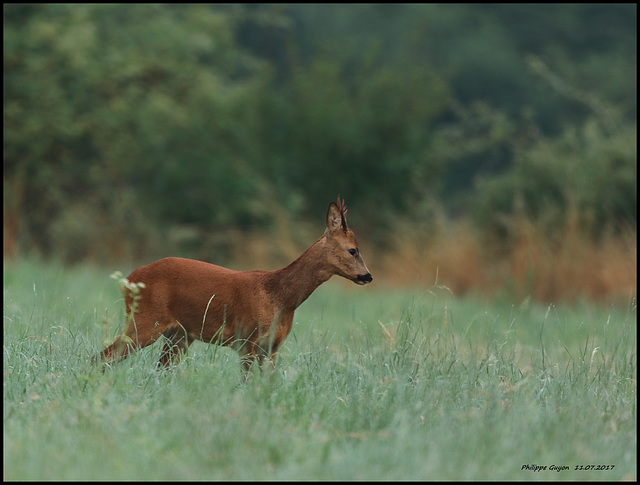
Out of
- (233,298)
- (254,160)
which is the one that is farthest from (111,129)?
(233,298)

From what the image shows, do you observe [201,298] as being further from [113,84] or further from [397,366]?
[113,84]

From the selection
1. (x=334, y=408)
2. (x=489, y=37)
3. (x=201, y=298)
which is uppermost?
(x=489, y=37)

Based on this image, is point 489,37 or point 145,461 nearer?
point 145,461

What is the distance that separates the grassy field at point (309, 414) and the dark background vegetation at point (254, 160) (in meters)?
7.86

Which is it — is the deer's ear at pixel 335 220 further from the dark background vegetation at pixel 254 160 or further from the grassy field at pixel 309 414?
the dark background vegetation at pixel 254 160

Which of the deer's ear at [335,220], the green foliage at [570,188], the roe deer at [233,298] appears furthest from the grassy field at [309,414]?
the green foliage at [570,188]

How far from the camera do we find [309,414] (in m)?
4.64

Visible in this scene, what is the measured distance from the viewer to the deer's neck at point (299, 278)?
17.7 feet

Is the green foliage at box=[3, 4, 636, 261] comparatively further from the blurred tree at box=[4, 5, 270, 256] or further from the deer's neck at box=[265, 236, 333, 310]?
the deer's neck at box=[265, 236, 333, 310]

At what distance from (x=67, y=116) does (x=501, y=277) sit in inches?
397

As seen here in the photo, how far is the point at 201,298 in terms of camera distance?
17.6ft

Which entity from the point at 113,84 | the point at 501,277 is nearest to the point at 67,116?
the point at 113,84

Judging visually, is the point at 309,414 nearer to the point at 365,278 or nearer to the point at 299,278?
the point at 299,278

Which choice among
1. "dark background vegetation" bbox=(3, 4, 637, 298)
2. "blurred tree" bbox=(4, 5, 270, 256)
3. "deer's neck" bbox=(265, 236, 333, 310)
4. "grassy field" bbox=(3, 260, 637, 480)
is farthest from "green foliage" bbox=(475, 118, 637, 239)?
"deer's neck" bbox=(265, 236, 333, 310)
